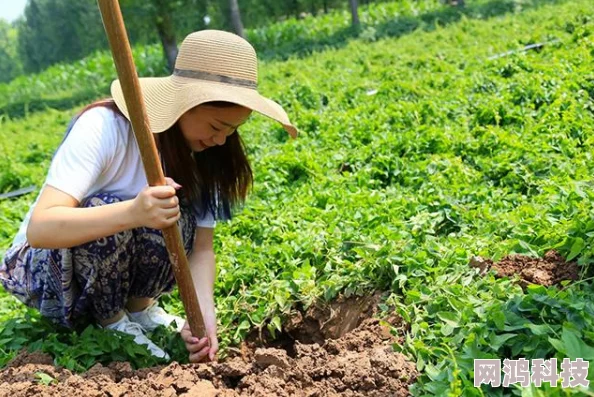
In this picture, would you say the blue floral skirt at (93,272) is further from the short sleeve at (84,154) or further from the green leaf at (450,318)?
the green leaf at (450,318)

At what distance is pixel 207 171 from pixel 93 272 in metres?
0.57

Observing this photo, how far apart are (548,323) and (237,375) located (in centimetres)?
106

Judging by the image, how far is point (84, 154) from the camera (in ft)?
7.73

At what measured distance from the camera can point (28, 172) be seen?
6.20 metres

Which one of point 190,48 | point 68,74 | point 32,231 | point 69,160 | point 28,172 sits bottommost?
point 68,74

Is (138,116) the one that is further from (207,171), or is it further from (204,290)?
(204,290)

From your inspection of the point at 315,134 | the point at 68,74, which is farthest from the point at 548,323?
the point at 68,74

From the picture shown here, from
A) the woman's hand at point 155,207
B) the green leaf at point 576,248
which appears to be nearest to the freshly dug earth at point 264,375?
the woman's hand at point 155,207

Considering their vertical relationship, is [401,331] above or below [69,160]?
below

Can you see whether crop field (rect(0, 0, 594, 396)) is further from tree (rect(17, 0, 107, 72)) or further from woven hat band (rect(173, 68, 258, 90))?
tree (rect(17, 0, 107, 72))

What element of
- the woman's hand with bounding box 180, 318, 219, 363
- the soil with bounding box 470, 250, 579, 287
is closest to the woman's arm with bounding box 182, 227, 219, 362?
the woman's hand with bounding box 180, 318, 219, 363

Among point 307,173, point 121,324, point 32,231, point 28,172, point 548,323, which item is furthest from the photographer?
point 28,172

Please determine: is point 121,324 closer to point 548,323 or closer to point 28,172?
point 548,323

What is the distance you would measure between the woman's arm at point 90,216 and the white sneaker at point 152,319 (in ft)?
2.42
